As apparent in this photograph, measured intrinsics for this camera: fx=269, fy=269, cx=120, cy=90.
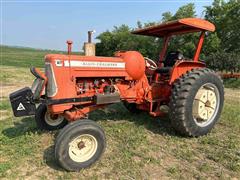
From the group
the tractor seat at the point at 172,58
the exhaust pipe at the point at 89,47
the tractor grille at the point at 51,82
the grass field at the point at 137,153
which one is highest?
the exhaust pipe at the point at 89,47

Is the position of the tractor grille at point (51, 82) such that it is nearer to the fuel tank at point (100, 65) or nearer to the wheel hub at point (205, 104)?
the fuel tank at point (100, 65)

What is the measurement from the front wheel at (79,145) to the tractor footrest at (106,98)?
0.69 metres

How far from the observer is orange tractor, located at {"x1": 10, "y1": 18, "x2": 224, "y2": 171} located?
3846mm

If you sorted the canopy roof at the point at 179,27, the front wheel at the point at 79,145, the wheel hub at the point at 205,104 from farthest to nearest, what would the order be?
the wheel hub at the point at 205,104 < the canopy roof at the point at 179,27 < the front wheel at the point at 79,145

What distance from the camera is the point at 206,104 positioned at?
5.22 m

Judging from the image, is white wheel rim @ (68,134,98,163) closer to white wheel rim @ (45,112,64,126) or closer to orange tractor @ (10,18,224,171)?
orange tractor @ (10,18,224,171)

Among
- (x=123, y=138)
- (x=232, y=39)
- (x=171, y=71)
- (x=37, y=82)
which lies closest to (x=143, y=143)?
(x=123, y=138)

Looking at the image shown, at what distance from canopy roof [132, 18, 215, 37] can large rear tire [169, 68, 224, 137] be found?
0.84m

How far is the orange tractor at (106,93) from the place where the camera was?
3846 mm

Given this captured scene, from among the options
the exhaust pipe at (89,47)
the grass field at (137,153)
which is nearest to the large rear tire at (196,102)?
the grass field at (137,153)

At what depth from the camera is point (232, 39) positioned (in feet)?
59.7

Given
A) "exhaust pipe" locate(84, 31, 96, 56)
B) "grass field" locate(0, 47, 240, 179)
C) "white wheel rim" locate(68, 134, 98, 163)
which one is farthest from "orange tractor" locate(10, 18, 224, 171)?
"exhaust pipe" locate(84, 31, 96, 56)

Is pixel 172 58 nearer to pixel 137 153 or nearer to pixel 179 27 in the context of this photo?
pixel 179 27

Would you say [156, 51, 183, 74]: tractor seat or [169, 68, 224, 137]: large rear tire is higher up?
[156, 51, 183, 74]: tractor seat
